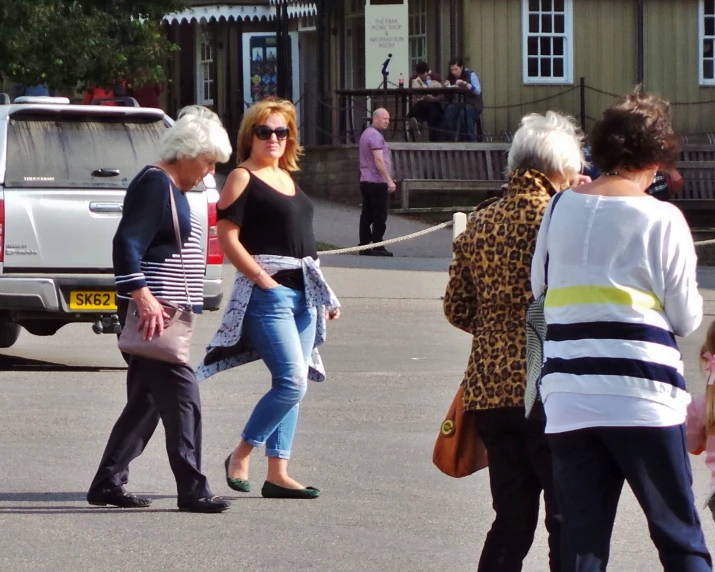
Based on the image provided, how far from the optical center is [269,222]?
7.14 metres

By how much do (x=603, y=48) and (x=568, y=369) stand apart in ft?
82.3

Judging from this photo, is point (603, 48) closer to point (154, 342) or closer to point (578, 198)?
point (154, 342)

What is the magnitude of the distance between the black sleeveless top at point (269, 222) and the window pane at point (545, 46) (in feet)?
72.3

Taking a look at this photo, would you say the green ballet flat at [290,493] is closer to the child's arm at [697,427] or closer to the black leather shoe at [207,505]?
the black leather shoe at [207,505]

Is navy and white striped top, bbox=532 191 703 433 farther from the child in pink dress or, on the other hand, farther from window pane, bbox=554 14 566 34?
window pane, bbox=554 14 566 34

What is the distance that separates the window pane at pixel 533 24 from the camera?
28.6 m

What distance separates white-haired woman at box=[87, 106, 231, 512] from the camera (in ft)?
22.6

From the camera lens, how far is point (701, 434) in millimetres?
5070

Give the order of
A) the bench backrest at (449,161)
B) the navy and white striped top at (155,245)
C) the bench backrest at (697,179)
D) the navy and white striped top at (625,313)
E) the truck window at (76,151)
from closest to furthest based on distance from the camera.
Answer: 1. the navy and white striped top at (625,313)
2. the navy and white striped top at (155,245)
3. the truck window at (76,151)
4. the bench backrest at (449,161)
5. the bench backrest at (697,179)

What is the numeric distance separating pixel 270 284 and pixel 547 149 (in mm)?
2228

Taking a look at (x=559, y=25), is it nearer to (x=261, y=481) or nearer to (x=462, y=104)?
(x=462, y=104)

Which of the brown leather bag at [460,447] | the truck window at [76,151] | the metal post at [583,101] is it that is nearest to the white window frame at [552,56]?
the metal post at [583,101]

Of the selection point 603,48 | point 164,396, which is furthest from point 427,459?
point 603,48

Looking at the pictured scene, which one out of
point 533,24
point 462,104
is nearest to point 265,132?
A: point 462,104
